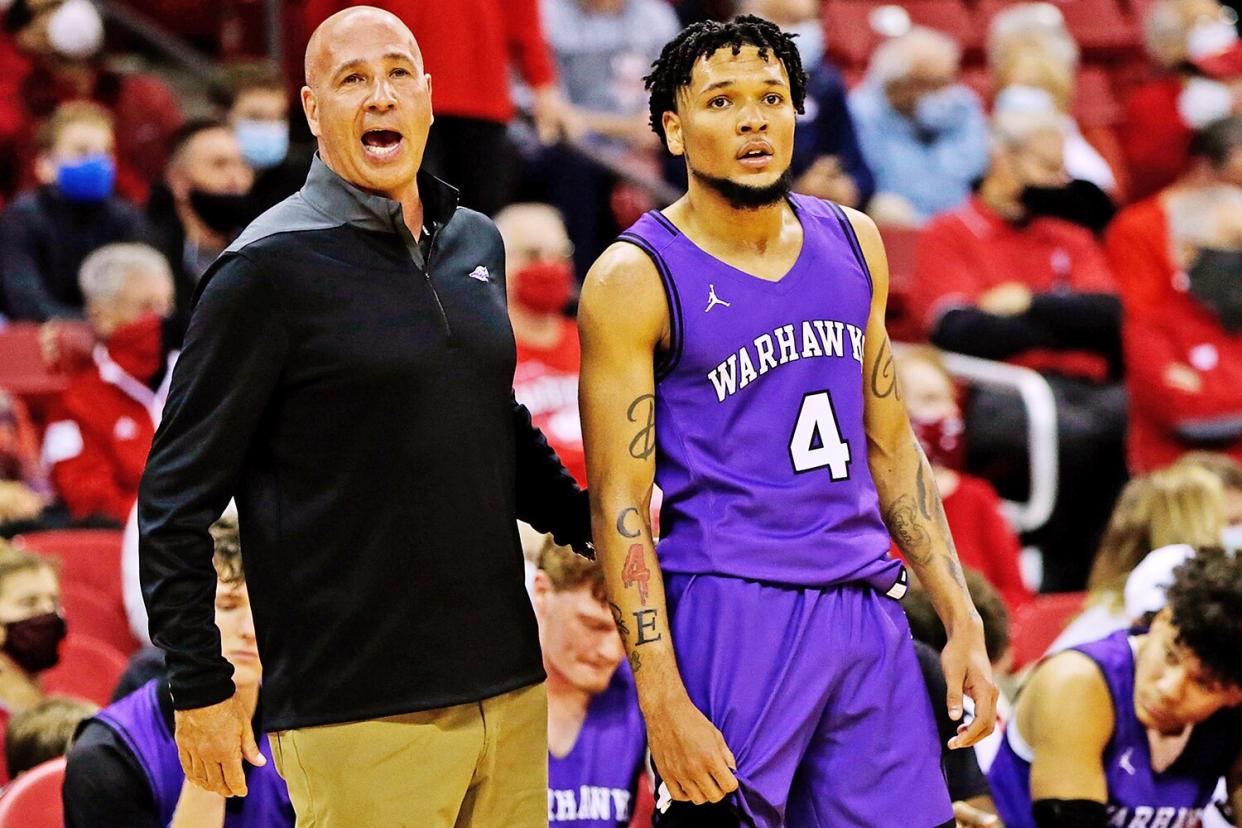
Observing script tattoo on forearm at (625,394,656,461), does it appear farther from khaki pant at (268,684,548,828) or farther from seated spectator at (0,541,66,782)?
seated spectator at (0,541,66,782)

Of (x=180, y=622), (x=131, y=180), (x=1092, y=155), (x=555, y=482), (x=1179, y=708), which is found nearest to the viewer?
(x=180, y=622)

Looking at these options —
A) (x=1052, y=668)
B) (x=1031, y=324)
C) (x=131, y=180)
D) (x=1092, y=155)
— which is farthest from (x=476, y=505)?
(x=1092, y=155)

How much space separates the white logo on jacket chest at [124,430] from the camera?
5.98 m

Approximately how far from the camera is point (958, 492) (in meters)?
5.77

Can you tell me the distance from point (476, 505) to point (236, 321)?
1.43 ft

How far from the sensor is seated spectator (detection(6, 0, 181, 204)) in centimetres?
734

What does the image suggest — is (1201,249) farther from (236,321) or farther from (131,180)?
(236,321)

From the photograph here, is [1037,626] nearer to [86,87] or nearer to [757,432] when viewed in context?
[757,432]

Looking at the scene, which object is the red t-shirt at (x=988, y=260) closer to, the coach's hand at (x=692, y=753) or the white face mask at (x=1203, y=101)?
the white face mask at (x=1203, y=101)

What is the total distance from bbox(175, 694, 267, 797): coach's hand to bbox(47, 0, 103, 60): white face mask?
5.31 meters

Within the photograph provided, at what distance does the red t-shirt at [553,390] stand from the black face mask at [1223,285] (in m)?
2.30

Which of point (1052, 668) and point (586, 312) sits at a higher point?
point (586, 312)

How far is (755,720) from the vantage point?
110 inches

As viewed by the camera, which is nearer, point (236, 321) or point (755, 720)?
point (236, 321)
